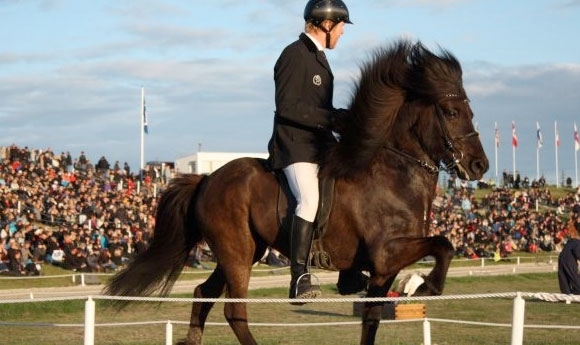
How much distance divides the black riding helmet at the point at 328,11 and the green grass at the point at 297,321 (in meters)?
3.70

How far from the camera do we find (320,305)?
26344mm

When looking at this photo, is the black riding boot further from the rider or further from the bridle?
the bridle

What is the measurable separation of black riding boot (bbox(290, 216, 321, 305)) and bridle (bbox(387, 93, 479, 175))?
1101mm

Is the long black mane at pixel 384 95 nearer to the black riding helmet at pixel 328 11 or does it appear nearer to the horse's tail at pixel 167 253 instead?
the black riding helmet at pixel 328 11

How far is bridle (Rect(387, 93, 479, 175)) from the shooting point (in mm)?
8703

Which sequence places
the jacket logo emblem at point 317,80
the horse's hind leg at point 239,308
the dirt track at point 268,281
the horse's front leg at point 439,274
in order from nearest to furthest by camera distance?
the horse's front leg at point 439,274 < the jacket logo emblem at point 317,80 < the horse's hind leg at point 239,308 < the dirt track at point 268,281

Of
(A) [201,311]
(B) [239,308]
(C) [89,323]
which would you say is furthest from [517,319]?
(A) [201,311]

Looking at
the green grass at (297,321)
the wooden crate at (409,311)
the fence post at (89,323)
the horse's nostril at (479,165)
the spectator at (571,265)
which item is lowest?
the green grass at (297,321)

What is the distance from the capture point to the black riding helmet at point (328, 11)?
9062mm

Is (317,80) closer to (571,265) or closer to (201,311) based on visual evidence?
(201,311)

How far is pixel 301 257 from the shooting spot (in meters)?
9.02

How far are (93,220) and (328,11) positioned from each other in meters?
24.2

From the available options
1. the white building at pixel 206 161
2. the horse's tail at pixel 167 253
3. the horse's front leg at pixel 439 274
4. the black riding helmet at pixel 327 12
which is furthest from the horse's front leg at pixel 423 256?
the white building at pixel 206 161

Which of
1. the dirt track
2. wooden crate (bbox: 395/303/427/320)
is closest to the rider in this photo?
wooden crate (bbox: 395/303/427/320)
